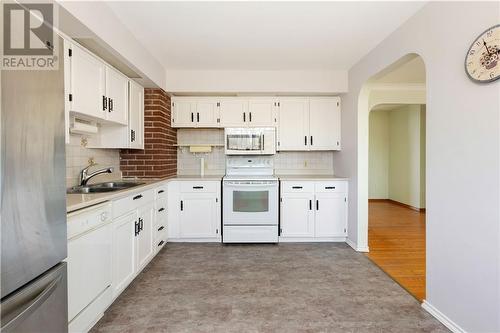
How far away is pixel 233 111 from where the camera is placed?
3.83 meters

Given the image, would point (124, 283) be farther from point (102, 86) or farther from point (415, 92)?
point (415, 92)

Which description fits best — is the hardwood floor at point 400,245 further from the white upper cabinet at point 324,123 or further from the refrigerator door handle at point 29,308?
the refrigerator door handle at point 29,308

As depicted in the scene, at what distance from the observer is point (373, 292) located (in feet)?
7.39

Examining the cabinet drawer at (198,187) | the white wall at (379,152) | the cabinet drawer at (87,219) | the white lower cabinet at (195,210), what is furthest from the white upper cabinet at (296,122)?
the white wall at (379,152)

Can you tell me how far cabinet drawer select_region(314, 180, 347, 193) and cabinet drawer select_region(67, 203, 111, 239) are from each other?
2.62 m

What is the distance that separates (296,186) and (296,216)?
43 cm

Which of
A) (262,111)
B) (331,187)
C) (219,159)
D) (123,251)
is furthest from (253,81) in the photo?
(123,251)

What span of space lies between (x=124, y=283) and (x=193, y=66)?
9.02 ft

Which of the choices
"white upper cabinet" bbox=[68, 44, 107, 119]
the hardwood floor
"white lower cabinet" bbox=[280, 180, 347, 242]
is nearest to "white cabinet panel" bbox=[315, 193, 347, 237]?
"white lower cabinet" bbox=[280, 180, 347, 242]

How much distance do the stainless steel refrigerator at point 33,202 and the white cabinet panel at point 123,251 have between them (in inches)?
35.7

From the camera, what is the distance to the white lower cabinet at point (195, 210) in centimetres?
354

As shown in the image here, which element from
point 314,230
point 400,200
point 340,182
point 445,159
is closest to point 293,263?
point 314,230

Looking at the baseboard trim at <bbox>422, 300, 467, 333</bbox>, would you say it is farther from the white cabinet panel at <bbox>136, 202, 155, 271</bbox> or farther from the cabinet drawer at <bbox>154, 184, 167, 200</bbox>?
the cabinet drawer at <bbox>154, 184, 167, 200</bbox>

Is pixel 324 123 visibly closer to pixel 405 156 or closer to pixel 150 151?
pixel 150 151
